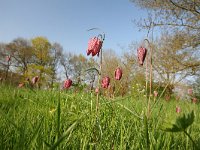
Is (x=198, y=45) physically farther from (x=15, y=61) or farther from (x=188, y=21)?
(x=15, y=61)

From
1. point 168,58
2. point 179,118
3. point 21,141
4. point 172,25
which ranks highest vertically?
point 172,25

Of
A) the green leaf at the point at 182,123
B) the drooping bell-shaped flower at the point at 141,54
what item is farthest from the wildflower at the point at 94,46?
the green leaf at the point at 182,123

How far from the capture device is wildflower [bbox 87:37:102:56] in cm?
148

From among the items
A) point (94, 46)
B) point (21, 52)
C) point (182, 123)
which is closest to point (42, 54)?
point (21, 52)

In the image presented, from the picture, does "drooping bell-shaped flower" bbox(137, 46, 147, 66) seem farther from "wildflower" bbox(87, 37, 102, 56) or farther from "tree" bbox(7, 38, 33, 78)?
"tree" bbox(7, 38, 33, 78)

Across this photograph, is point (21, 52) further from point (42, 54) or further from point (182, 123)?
point (182, 123)

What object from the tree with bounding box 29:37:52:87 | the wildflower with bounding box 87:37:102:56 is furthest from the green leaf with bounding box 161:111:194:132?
the tree with bounding box 29:37:52:87

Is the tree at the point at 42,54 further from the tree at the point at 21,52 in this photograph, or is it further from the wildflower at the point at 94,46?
the wildflower at the point at 94,46

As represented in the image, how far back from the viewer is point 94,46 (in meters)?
1.50

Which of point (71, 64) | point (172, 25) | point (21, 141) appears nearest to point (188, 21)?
point (172, 25)

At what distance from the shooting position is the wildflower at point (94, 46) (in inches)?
58.3

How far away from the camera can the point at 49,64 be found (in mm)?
37469

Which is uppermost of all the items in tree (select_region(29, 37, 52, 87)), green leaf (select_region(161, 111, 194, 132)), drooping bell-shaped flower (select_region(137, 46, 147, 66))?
tree (select_region(29, 37, 52, 87))

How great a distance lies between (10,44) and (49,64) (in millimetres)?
5707
